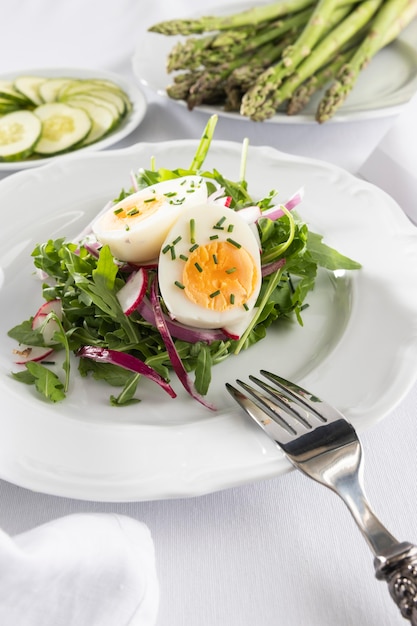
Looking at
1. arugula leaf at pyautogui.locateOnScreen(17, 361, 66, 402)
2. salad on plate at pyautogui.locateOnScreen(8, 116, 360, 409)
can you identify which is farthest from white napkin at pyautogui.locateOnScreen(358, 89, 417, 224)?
arugula leaf at pyautogui.locateOnScreen(17, 361, 66, 402)

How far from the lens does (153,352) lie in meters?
2.00

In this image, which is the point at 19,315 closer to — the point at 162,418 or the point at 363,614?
the point at 162,418

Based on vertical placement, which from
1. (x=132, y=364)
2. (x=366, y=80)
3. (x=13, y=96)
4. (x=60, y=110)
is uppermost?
(x=366, y=80)

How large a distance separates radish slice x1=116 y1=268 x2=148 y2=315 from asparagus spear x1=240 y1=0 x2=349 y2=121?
1376 millimetres

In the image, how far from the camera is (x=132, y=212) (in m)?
2.10

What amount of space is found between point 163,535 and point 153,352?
59 centimetres

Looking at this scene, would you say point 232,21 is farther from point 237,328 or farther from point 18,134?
point 237,328

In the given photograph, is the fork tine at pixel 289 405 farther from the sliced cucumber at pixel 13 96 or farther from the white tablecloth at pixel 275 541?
the sliced cucumber at pixel 13 96

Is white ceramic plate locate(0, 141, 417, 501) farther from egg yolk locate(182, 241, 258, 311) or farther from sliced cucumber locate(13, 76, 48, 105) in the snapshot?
sliced cucumber locate(13, 76, 48, 105)

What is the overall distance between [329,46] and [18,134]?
162 cm

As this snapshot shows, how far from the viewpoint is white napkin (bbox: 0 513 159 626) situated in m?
1.28

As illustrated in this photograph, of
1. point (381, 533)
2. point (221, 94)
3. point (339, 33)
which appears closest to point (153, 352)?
point (381, 533)

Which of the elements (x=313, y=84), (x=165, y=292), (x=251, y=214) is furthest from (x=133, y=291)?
(x=313, y=84)

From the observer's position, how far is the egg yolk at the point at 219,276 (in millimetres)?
1903
